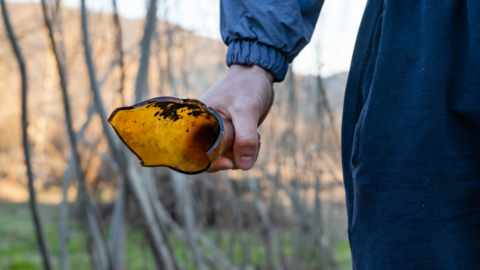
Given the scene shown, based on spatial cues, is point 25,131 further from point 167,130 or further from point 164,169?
point 164,169

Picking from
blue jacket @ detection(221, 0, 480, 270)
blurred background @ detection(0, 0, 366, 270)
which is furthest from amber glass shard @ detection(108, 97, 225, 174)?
blurred background @ detection(0, 0, 366, 270)

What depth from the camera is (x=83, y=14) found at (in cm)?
Answer: 156

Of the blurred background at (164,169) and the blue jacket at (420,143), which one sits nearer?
the blue jacket at (420,143)

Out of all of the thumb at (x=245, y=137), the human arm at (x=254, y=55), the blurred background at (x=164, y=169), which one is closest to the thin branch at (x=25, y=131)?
the blurred background at (x=164, y=169)

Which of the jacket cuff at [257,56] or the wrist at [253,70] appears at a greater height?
the jacket cuff at [257,56]

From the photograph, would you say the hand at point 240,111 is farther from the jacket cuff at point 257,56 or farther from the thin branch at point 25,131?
the thin branch at point 25,131

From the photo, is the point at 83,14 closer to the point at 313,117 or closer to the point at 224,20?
the point at 224,20

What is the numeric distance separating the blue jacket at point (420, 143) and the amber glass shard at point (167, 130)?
259mm

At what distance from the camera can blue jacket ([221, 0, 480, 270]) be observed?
21.9 inches

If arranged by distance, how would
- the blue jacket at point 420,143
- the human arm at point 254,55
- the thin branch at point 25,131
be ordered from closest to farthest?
the blue jacket at point 420,143 < the human arm at point 254,55 < the thin branch at point 25,131

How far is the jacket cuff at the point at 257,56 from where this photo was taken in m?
0.73

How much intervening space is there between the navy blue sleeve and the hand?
3 cm

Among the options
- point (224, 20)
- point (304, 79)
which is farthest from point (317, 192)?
point (224, 20)

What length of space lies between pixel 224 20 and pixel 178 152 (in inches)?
13.7
